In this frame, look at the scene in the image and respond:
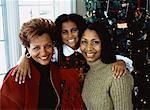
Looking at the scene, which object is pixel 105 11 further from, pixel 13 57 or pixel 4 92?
pixel 4 92

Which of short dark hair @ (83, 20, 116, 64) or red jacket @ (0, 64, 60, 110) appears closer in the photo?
red jacket @ (0, 64, 60, 110)

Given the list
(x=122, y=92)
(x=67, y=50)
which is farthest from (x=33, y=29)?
(x=122, y=92)

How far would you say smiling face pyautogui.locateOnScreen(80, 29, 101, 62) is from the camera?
1591mm

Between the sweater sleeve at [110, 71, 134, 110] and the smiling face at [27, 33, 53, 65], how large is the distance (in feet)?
1.49

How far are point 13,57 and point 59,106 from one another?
65.5 inches

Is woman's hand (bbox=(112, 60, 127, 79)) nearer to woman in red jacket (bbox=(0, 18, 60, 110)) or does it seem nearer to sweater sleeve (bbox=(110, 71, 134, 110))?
sweater sleeve (bbox=(110, 71, 134, 110))

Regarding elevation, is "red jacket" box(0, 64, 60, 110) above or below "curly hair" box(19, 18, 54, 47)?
below

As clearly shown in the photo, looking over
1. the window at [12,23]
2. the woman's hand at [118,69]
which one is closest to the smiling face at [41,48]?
the woman's hand at [118,69]

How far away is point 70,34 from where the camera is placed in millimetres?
1884

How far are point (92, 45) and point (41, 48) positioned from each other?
0.35 m

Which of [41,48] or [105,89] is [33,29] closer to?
Result: [41,48]

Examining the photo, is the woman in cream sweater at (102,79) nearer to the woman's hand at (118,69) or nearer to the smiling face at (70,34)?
the woman's hand at (118,69)

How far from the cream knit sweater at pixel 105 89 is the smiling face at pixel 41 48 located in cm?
33

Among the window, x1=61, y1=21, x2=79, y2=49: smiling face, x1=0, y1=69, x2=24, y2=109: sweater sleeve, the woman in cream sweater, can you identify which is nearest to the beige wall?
the window
